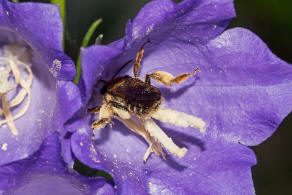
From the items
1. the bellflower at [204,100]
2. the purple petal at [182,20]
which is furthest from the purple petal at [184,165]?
the purple petal at [182,20]

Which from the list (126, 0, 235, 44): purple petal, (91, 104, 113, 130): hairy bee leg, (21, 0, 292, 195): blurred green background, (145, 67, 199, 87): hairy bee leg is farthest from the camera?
(21, 0, 292, 195): blurred green background

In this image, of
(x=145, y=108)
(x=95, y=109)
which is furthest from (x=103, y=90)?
(x=145, y=108)

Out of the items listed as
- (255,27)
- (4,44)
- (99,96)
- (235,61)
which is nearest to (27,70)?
(4,44)

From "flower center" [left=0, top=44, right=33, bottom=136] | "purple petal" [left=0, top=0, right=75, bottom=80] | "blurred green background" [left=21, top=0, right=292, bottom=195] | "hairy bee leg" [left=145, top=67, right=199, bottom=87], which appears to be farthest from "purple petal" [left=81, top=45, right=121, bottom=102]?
"blurred green background" [left=21, top=0, right=292, bottom=195]

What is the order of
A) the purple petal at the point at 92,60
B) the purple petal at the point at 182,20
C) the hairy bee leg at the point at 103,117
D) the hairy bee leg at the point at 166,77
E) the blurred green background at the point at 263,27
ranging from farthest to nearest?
the blurred green background at the point at 263,27 < the hairy bee leg at the point at 166,77 < the hairy bee leg at the point at 103,117 < the purple petal at the point at 182,20 < the purple petal at the point at 92,60

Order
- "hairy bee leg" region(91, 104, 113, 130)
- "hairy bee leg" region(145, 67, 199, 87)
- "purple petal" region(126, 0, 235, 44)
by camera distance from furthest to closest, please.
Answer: "hairy bee leg" region(145, 67, 199, 87) → "hairy bee leg" region(91, 104, 113, 130) → "purple petal" region(126, 0, 235, 44)

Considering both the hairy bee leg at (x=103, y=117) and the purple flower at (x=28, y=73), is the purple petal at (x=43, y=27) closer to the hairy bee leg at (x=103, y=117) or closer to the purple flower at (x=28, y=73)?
the purple flower at (x=28, y=73)

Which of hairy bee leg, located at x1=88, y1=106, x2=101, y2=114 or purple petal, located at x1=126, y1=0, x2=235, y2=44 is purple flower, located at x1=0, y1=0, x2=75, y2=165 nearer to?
hairy bee leg, located at x1=88, y1=106, x2=101, y2=114
